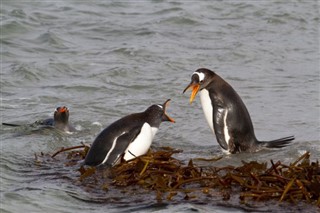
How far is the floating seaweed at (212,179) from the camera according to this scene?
693 cm

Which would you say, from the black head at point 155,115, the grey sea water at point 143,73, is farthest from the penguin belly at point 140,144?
the grey sea water at point 143,73

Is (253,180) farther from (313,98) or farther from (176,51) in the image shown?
(176,51)

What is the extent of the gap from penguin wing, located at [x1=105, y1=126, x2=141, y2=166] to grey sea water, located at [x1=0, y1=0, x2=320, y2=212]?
370mm

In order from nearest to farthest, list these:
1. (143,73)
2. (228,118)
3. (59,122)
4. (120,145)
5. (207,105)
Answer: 1. (120,145)
2. (228,118)
3. (207,105)
4. (59,122)
5. (143,73)

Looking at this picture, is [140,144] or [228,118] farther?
[228,118]

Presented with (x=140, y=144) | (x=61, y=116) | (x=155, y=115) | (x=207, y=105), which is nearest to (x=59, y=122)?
(x=61, y=116)

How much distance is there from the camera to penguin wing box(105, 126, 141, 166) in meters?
7.96

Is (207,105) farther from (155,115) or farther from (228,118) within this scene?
(155,115)

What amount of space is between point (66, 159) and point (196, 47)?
7.85 meters

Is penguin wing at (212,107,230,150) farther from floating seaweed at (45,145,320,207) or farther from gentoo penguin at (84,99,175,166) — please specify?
floating seaweed at (45,145,320,207)

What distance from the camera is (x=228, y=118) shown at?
8.95m

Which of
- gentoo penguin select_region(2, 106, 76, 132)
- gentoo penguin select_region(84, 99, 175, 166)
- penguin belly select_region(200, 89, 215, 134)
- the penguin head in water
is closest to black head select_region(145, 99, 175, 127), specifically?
gentoo penguin select_region(84, 99, 175, 166)

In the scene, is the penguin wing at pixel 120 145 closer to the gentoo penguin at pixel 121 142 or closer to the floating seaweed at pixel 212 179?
the gentoo penguin at pixel 121 142

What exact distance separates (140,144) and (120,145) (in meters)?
0.20
